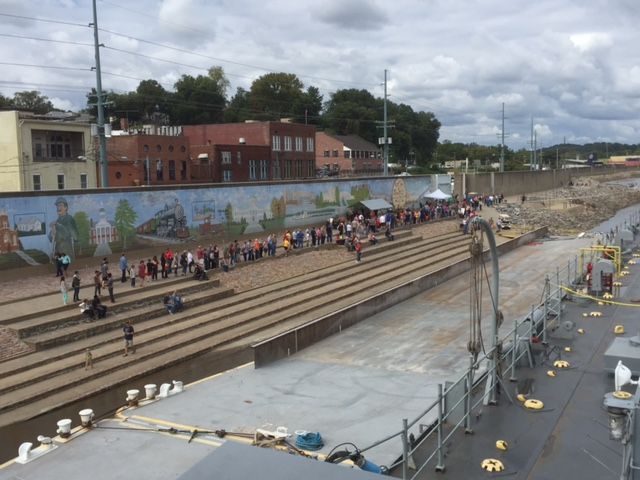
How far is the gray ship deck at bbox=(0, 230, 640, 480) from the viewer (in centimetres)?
837

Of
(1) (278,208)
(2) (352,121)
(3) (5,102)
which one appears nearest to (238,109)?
(2) (352,121)

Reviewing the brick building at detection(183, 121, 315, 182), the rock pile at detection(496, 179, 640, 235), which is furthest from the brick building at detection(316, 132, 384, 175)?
Result: the rock pile at detection(496, 179, 640, 235)

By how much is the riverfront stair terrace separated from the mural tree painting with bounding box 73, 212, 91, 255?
4.39 m

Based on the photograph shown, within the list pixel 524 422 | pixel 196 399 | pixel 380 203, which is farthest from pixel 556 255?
pixel 524 422

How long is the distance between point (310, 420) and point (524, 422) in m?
7.63

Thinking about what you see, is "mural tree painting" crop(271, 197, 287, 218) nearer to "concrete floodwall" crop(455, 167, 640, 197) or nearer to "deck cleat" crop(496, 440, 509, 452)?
"deck cleat" crop(496, 440, 509, 452)

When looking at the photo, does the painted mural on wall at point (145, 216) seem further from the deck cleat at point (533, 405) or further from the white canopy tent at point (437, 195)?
the deck cleat at point (533, 405)

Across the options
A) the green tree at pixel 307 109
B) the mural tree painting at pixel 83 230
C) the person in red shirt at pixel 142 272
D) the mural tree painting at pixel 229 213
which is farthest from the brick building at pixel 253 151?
the green tree at pixel 307 109

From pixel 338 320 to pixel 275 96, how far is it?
290 feet

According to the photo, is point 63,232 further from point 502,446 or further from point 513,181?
point 513,181

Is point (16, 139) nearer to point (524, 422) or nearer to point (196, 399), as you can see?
point (196, 399)

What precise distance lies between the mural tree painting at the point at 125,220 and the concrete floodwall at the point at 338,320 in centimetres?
1195

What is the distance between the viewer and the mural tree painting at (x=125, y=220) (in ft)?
96.8

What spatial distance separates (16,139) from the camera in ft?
121
